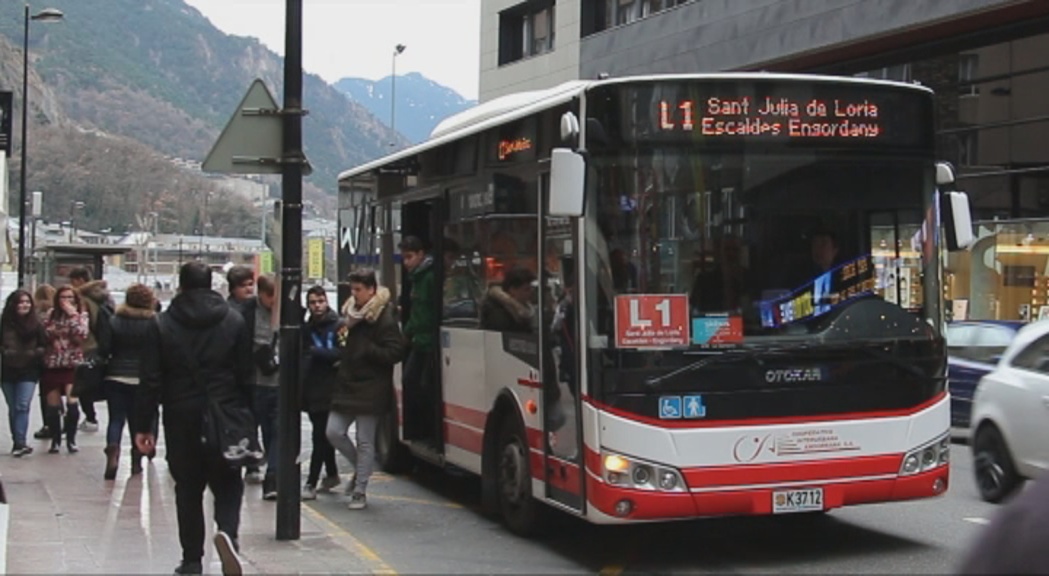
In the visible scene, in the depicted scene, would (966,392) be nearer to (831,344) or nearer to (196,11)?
(831,344)

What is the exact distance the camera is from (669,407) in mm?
8289

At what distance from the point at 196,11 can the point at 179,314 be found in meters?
186

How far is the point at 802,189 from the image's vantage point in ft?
28.6

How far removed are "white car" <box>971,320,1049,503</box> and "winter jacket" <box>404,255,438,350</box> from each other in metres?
4.70

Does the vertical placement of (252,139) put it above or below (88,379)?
above

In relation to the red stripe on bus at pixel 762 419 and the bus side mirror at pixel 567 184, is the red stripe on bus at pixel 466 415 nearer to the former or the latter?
the red stripe on bus at pixel 762 419

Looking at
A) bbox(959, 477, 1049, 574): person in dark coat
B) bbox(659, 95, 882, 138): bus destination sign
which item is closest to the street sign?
Result: bbox(659, 95, 882, 138): bus destination sign

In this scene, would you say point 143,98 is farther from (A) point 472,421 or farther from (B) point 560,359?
(B) point 560,359

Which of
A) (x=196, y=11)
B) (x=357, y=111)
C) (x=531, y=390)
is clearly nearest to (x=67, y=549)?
(x=531, y=390)

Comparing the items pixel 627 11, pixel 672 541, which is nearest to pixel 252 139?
pixel 672 541

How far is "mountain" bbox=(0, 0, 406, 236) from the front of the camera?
229ft

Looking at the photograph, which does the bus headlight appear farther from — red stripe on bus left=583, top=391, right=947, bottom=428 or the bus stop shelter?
→ the bus stop shelter

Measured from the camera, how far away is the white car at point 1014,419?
35.6ft

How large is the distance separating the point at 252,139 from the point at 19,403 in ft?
20.7
